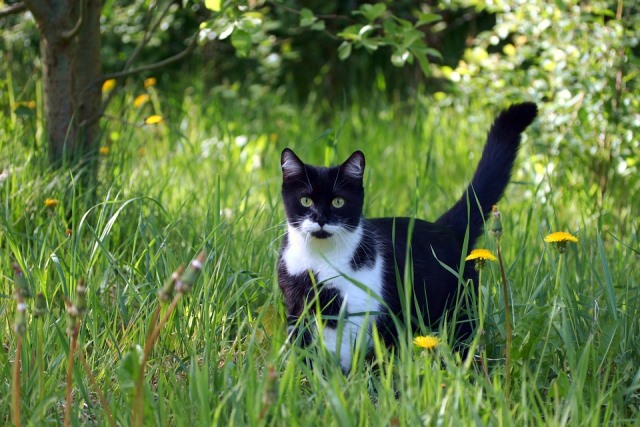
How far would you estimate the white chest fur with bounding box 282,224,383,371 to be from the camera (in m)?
2.26

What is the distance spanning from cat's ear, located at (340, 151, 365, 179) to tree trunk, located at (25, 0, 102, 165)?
3.95 ft

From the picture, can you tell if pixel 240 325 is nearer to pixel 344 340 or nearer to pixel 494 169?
pixel 344 340

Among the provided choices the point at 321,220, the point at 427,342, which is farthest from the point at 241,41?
the point at 427,342

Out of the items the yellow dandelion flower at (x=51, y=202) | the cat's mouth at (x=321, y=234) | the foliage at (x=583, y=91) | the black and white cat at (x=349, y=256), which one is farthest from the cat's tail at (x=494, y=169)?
the yellow dandelion flower at (x=51, y=202)

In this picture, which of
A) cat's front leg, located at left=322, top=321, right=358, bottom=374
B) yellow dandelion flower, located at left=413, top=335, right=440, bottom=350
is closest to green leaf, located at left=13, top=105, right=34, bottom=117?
cat's front leg, located at left=322, top=321, right=358, bottom=374

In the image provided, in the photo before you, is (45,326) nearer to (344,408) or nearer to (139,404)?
(139,404)

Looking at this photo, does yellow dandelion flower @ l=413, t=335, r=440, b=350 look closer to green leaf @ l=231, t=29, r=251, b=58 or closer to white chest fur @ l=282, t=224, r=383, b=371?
white chest fur @ l=282, t=224, r=383, b=371

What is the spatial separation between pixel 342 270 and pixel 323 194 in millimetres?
237

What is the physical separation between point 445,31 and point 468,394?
5.35m

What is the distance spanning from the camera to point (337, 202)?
2406 millimetres

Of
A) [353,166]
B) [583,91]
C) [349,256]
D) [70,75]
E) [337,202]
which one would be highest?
[583,91]

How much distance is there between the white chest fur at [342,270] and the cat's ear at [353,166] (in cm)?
16

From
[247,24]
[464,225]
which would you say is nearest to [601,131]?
[464,225]

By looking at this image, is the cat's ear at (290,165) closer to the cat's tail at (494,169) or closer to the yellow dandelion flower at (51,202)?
the cat's tail at (494,169)
